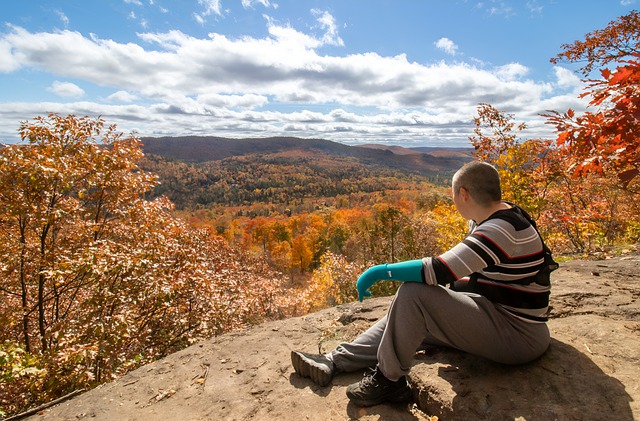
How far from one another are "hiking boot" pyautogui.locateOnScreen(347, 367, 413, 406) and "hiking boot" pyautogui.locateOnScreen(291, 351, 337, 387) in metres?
0.51

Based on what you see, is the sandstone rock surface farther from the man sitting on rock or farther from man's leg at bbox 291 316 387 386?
the man sitting on rock

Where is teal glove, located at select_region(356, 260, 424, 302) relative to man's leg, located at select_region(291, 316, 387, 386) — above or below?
above

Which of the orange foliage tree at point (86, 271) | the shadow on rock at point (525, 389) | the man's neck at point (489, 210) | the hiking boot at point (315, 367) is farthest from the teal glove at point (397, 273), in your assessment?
the orange foliage tree at point (86, 271)

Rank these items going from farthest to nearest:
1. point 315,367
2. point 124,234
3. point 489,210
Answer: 1. point 124,234
2. point 315,367
3. point 489,210

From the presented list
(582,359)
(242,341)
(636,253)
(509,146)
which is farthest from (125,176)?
(636,253)

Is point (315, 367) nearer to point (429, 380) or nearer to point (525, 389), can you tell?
point (429, 380)

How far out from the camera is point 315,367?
3.40m

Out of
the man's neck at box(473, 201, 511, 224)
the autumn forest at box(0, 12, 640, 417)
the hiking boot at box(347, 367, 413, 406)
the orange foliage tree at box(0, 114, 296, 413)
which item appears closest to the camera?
the man's neck at box(473, 201, 511, 224)

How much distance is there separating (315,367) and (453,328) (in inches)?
59.9

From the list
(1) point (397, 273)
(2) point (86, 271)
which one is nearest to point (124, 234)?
(2) point (86, 271)

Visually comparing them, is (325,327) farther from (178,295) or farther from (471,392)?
(178,295)

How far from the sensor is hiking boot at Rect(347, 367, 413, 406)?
9.36 feet

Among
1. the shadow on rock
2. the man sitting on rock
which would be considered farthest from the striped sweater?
the shadow on rock

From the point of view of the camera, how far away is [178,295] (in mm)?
8117
